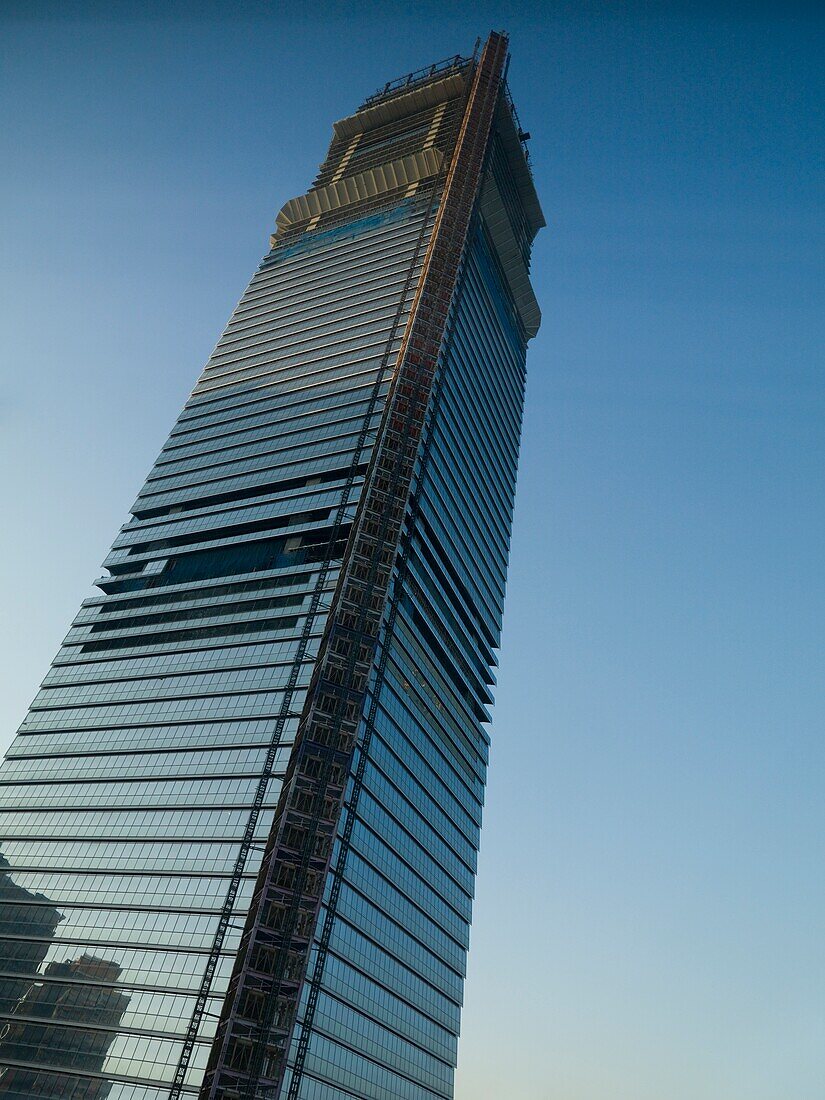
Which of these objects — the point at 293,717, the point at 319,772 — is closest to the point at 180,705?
the point at 293,717

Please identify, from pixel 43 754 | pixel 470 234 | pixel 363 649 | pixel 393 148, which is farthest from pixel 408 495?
pixel 393 148

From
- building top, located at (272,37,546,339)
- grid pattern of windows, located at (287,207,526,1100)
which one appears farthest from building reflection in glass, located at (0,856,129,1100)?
building top, located at (272,37,546,339)

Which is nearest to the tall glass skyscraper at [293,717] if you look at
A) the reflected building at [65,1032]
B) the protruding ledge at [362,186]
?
the reflected building at [65,1032]

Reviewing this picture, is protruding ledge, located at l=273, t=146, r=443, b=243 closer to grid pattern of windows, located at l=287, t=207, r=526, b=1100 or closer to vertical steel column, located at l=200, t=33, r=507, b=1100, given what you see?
grid pattern of windows, located at l=287, t=207, r=526, b=1100

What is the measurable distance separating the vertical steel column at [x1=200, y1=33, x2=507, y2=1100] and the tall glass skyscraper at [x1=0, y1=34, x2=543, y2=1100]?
30cm

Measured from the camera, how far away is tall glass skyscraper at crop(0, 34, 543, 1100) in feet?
274

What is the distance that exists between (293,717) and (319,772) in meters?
12.9

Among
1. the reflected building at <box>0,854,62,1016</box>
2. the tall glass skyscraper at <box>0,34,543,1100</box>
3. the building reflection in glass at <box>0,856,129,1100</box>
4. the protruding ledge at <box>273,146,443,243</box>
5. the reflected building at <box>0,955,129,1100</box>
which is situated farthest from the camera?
the protruding ledge at <box>273,146,443,243</box>

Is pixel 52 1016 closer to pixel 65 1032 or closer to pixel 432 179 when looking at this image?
pixel 65 1032

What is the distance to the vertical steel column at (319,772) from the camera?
75.3 metres

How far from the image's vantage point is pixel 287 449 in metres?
136

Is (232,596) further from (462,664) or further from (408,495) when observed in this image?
(462,664)

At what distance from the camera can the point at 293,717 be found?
9844cm

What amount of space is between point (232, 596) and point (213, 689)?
1462 centimetres
